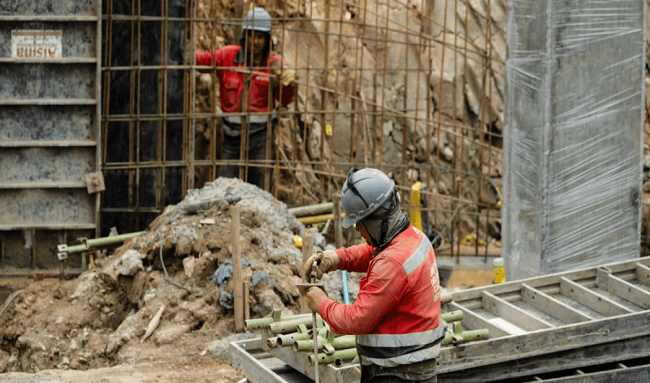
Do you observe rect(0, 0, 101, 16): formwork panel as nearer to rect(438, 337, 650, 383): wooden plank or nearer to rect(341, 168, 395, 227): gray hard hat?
rect(438, 337, 650, 383): wooden plank

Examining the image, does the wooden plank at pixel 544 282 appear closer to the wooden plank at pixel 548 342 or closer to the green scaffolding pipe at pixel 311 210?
the wooden plank at pixel 548 342

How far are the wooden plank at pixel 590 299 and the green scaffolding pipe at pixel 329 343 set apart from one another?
2113 millimetres

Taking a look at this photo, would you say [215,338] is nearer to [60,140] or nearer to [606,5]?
[60,140]

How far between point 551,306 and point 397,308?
2.67 m

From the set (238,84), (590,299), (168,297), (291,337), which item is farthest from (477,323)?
(238,84)

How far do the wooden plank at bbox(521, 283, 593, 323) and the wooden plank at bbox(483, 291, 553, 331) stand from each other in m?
0.27

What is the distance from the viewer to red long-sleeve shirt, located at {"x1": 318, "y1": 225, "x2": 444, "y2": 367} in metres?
5.39

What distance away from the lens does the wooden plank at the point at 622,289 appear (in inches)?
304

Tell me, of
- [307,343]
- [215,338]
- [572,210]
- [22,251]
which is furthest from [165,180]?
[307,343]

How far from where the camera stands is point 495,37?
646 inches

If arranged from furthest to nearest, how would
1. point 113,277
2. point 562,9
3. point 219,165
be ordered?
point 219,165 < point 113,277 < point 562,9

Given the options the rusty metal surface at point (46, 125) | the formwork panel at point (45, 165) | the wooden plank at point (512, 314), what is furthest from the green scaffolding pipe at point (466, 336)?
the formwork panel at point (45, 165)

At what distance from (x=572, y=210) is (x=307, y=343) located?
12.7 ft

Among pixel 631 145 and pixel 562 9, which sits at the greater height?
pixel 562 9
